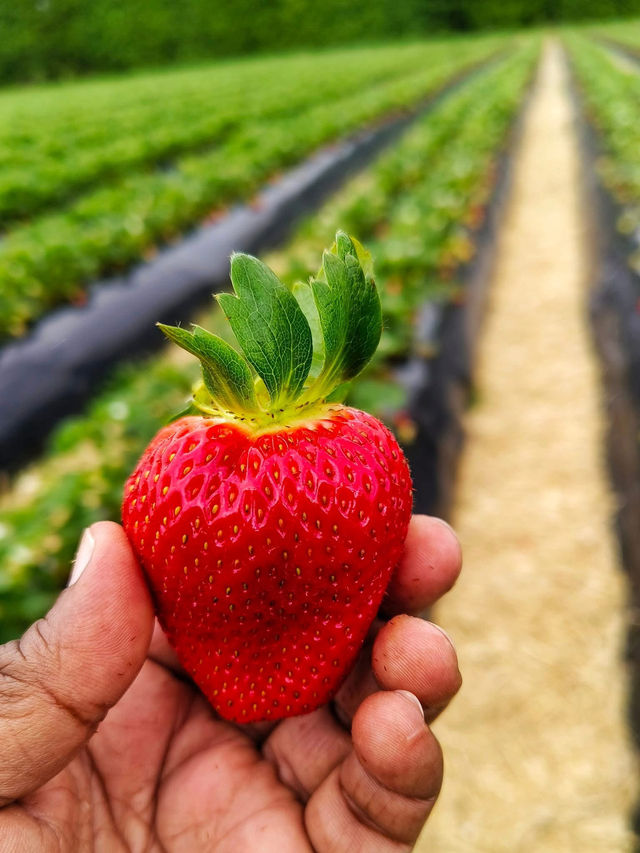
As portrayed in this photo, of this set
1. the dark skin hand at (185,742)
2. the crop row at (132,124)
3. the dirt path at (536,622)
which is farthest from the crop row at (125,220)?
the dark skin hand at (185,742)

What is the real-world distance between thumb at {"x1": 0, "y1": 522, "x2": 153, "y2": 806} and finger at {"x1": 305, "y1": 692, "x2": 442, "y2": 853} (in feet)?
1.34

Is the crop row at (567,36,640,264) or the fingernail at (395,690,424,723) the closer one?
the fingernail at (395,690,424,723)

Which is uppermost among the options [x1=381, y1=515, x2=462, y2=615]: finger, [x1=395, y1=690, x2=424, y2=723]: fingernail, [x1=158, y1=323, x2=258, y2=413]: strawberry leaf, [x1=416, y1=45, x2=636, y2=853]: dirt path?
[x1=158, y1=323, x2=258, y2=413]: strawberry leaf

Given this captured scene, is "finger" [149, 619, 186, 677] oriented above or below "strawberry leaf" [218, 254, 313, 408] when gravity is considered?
below

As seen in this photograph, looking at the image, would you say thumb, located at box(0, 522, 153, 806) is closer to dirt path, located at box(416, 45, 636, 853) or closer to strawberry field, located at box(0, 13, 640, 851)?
Result: strawberry field, located at box(0, 13, 640, 851)

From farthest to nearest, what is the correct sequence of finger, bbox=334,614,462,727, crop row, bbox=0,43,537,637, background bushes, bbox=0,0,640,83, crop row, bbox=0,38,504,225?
background bushes, bbox=0,0,640,83 → crop row, bbox=0,38,504,225 → crop row, bbox=0,43,537,637 → finger, bbox=334,614,462,727

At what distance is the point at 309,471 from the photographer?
3.22ft

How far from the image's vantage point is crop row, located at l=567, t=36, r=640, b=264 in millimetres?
5527

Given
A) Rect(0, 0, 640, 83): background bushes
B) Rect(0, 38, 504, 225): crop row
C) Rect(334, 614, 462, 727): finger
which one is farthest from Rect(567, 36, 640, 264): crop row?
Rect(0, 0, 640, 83): background bushes

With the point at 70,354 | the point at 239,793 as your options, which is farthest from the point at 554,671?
the point at 70,354

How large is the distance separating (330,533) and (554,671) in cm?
184

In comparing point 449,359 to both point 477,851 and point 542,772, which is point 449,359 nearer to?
point 542,772

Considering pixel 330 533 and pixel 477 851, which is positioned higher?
pixel 330 533

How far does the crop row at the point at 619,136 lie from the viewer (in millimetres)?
5527
